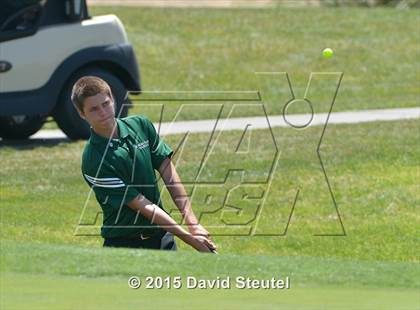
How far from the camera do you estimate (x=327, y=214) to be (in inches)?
488

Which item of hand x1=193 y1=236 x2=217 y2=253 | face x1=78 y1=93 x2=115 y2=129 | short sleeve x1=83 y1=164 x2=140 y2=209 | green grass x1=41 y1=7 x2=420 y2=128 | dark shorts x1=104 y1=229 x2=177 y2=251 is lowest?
green grass x1=41 y1=7 x2=420 y2=128

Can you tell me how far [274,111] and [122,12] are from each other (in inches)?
402

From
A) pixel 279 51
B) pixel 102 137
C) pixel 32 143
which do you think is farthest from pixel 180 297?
pixel 279 51

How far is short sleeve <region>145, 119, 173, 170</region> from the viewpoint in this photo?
716 cm

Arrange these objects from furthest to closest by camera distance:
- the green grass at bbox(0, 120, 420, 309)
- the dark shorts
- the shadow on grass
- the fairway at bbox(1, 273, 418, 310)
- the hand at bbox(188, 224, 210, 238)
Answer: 1. the shadow on grass
2. the dark shorts
3. the hand at bbox(188, 224, 210, 238)
4. the green grass at bbox(0, 120, 420, 309)
5. the fairway at bbox(1, 273, 418, 310)

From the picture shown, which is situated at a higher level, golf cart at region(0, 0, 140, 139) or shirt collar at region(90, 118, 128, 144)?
shirt collar at region(90, 118, 128, 144)

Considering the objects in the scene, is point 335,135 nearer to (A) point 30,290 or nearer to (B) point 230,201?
(B) point 230,201

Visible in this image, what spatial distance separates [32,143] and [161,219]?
10.1 meters

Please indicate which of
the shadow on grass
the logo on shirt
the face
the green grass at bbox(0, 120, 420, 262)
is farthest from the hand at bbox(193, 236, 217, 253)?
the shadow on grass

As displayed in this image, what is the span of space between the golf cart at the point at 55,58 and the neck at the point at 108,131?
9261 mm

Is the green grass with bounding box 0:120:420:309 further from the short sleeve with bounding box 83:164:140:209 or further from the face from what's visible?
the face

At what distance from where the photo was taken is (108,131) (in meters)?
6.93

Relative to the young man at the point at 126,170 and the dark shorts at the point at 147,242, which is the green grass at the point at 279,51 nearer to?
the dark shorts at the point at 147,242

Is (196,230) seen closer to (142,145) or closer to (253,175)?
(142,145)
